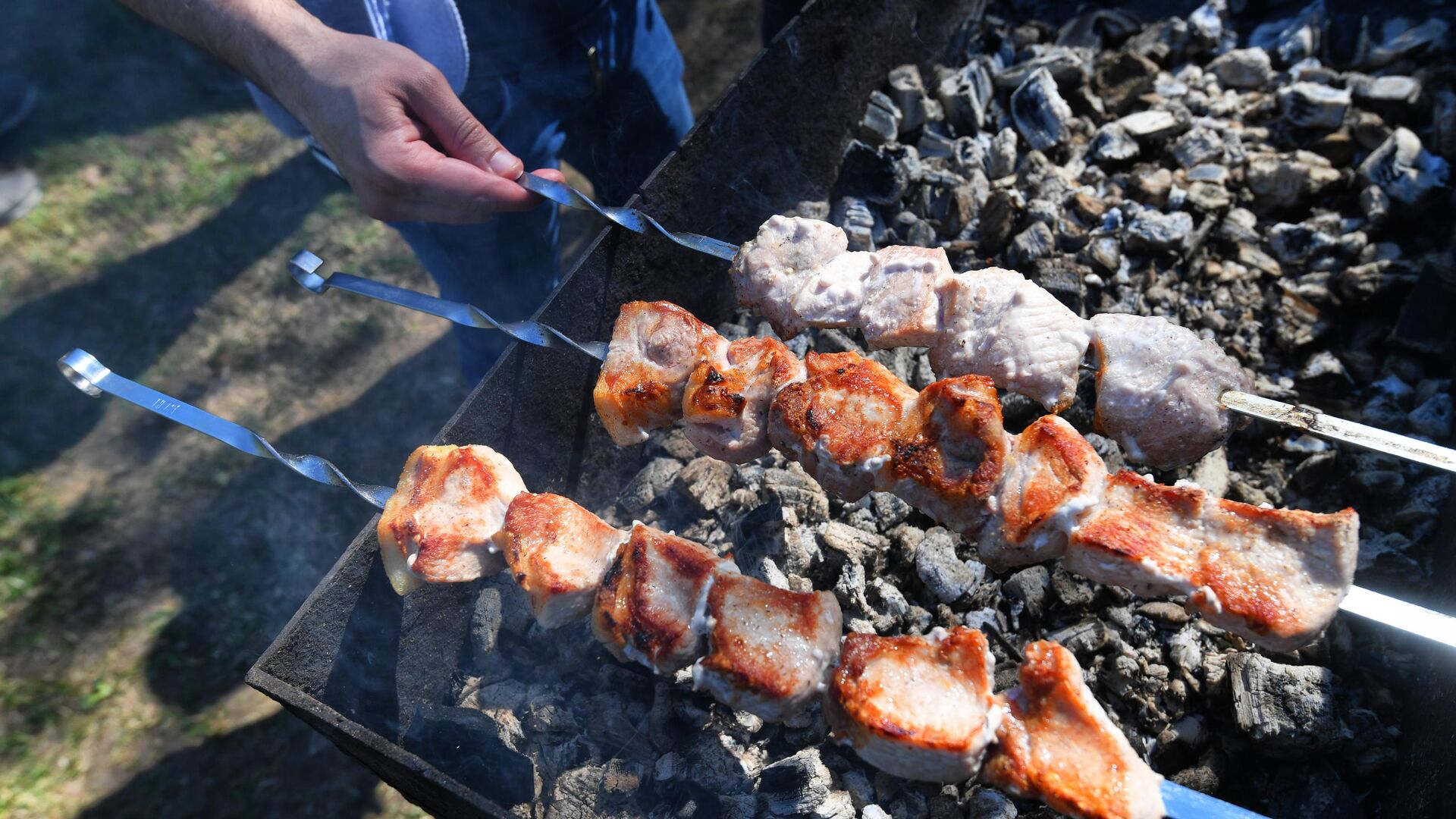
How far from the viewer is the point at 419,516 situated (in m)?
1.95

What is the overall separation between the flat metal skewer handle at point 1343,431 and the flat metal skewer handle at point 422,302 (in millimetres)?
1640

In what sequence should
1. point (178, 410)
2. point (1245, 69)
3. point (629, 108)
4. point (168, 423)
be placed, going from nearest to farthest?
point (178, 410), point (1245, 69), point (629, 108), point (168, 423)

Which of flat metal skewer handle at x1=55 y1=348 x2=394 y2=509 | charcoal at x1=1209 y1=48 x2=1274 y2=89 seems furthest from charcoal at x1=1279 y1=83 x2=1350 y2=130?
flat metal skewer handle at x1=55 y1=348 x2=394 y2=509

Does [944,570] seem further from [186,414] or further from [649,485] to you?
[186,414]

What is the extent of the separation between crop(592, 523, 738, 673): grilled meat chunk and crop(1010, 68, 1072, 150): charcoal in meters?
2.29

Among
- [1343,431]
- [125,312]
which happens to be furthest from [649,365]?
[125,312]

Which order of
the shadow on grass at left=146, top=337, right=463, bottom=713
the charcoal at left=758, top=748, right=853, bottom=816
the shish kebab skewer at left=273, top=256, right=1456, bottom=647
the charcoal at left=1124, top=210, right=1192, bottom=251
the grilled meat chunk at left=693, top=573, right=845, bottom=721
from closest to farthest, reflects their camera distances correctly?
the shish kebab skewer at left=273, top=256, right=1456, bottom=647
the grilled meat chunk at left=693, top=573, right=845, bottom=721
the charcoal at left=758, top=748, right=853, bottom=816
the charcoal at left=1124, top=210, right=1192, bottom=251
the shadow on grass at left=146, top=337, right=463, bottom=713

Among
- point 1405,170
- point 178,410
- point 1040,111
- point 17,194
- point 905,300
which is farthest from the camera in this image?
point 17,194

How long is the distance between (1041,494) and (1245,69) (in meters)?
2.65

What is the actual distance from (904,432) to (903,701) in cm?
61

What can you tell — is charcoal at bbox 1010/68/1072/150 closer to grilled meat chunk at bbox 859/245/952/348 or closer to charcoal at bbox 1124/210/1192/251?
charcoal at bbox 1124/210/1192/251

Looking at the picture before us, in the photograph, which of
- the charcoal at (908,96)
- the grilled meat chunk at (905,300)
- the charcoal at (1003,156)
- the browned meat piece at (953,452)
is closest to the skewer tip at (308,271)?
the grilled meat chunk at (905,300)

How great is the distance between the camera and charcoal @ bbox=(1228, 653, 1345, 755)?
1.94m

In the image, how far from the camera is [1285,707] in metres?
1.96
